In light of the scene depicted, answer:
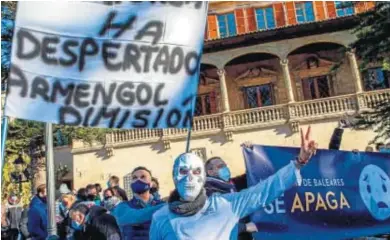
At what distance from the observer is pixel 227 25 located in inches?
891

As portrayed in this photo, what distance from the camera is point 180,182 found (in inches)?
106

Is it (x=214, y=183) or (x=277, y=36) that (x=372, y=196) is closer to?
(x=214, y=183)

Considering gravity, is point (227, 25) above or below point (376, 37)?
above

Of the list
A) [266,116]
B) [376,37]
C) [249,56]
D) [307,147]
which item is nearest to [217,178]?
[307,147]

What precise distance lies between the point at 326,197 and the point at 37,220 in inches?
166

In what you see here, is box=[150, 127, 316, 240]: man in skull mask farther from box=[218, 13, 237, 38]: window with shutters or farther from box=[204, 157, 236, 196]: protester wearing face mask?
box=[218, 13, 237, 38]: window with shutters

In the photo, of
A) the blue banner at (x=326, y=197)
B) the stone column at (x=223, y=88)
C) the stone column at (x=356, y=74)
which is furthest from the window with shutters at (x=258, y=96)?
the blue banner at (x=326, y=197)

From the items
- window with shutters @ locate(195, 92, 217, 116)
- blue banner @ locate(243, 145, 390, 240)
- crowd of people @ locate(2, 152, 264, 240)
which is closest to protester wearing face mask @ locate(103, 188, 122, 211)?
crowd of people @ locate(2, 152, 264, 240)

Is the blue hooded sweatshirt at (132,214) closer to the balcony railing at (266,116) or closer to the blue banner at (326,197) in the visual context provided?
the blue banner at (326,197)

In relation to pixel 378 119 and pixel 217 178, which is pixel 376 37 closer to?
pixel 378 119

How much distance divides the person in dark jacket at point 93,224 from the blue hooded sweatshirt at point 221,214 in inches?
88.1

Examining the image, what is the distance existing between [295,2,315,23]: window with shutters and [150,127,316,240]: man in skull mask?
2018 centimetres

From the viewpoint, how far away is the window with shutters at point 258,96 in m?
22.2

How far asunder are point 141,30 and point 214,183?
5.05ft
